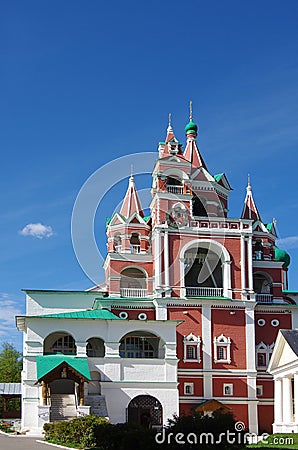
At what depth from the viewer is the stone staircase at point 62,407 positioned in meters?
31.7

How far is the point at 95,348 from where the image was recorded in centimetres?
3756

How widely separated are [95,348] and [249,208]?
1352 centimetres

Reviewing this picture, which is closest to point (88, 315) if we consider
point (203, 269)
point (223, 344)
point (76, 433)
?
point (223, 344)

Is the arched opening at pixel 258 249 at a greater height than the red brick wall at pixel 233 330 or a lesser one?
greater

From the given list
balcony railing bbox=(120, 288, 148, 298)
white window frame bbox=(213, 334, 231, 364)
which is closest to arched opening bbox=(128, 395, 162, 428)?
white window frame bbox=(213, 334, 231, 364)

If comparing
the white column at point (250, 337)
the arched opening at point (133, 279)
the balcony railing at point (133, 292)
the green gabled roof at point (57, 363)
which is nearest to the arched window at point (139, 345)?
the balcony railing at point (133, 292)

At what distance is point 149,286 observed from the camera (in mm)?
40000

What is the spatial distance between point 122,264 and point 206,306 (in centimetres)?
521

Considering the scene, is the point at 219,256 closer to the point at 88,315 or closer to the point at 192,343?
the point at 192,343

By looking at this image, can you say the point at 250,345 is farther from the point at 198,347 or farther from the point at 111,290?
the point at 111,290

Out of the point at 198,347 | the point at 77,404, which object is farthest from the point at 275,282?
the point at 77,404

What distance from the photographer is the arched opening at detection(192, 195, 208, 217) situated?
1639 inches

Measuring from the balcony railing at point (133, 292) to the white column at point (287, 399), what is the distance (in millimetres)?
9760

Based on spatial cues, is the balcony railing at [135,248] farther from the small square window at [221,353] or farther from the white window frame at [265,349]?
the white window frame at [265,349]
